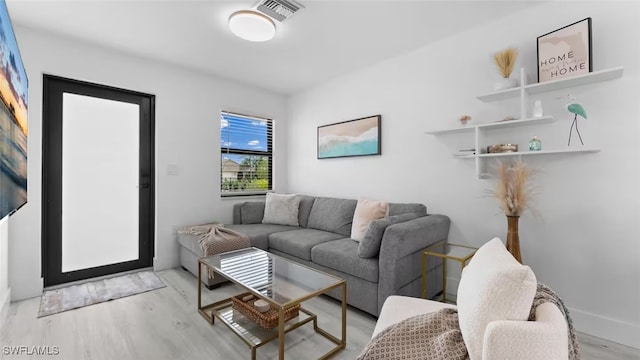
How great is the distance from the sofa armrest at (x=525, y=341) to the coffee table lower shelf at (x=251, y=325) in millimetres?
1185

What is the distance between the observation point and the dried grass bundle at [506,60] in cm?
205

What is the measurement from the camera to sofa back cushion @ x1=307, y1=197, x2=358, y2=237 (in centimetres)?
302

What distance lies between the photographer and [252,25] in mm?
2150

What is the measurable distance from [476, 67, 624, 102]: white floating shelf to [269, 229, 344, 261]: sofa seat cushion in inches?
74.0

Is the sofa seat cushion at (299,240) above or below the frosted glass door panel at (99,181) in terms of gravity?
below

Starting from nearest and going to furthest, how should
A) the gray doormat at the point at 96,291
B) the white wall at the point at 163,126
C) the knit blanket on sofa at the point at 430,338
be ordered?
the knit blanket on sofa at the point at 430,338
the gray doormat at the point at 96,291
the white wall at the point at 163,126

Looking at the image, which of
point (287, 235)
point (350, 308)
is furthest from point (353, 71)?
point (350, 308)

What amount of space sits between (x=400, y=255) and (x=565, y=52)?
5.84ft

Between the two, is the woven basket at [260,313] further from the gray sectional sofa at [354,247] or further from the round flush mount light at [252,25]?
the round flush mount light at [252,25]

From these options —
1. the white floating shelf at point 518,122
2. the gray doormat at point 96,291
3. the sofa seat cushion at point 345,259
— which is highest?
the white floating shelf at point 518,122

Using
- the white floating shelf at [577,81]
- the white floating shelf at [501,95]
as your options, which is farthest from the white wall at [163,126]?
the white floating shelf at [577,81]

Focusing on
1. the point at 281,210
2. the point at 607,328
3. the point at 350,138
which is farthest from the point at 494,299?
the point at 281,210

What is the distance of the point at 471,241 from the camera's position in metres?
2.41

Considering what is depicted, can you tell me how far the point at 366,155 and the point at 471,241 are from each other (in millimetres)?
1391
